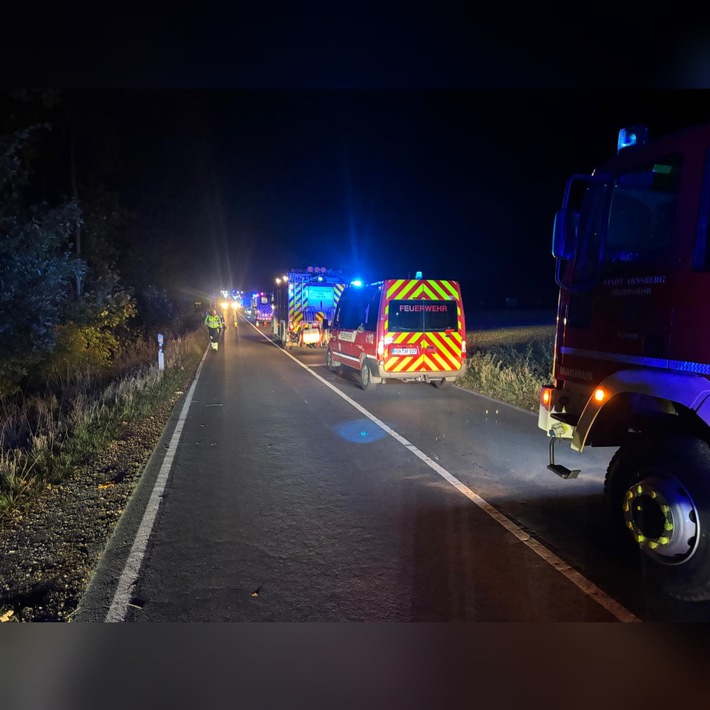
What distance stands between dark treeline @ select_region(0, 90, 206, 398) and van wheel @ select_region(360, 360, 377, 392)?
6152 millimetres

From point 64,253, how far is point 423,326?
7.20m

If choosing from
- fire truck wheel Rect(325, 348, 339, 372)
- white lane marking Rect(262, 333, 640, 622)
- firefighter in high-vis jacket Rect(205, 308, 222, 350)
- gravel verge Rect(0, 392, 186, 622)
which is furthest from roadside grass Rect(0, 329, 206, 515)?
firefighter in high-vis jacket Rect(205, 308, 222, 350)

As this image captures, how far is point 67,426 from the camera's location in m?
8.21

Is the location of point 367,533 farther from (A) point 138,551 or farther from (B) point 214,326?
(B) point 214,326

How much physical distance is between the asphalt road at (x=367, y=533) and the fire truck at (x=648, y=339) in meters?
0.47

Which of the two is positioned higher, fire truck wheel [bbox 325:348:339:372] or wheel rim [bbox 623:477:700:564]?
wheel rim [bbox 623:477:700:564]

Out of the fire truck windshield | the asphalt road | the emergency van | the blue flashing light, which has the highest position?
the blue flashing light

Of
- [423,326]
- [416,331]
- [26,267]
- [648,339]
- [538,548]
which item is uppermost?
[26,267]

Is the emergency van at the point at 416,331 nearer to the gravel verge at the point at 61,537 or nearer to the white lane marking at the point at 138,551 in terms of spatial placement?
the white lane marking at the point at 138,551

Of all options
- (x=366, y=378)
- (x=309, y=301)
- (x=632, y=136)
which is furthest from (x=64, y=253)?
(x=309, y=301)

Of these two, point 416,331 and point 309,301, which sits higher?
point 309,301

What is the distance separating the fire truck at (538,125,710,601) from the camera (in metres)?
3.54

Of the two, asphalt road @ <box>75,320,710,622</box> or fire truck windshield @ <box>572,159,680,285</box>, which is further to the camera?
fire truck windshield @ <box>572,159,680,285</box>

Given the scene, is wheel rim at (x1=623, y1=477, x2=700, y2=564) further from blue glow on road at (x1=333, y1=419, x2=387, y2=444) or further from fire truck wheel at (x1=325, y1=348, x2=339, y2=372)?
fire truck wheel at (x1=325, y1=348, x2=339, y2=372)
